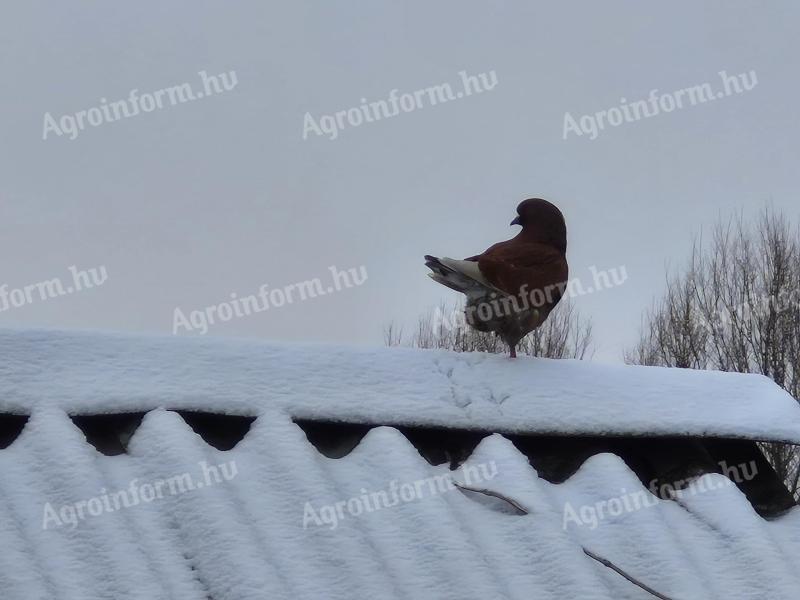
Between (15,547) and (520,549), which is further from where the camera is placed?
(520,549)

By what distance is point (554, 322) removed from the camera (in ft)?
68.2

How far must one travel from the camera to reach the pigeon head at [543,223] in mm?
3580

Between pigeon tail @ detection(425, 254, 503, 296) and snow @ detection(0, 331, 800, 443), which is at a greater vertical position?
pigeon tail @ detection(425, 254, 503, 296)

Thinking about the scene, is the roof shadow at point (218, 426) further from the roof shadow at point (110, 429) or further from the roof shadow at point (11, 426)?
the roof shadow at point (11, 426)

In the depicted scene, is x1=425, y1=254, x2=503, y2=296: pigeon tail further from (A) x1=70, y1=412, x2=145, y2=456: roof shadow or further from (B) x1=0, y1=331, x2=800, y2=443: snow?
(A) x1=70, y1=412, x2=145, y2=456: roof shadow

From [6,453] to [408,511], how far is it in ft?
2.81

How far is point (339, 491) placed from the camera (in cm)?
212

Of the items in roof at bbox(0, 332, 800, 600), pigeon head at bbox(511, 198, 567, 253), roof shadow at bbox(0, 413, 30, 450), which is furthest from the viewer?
pigeon head at bbox(511, 198, 567, 253)

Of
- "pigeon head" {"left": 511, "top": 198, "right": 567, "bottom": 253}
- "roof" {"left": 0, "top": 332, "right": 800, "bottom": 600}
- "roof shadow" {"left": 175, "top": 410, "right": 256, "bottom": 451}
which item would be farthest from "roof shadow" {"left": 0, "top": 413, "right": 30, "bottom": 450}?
"pigeon head" {"left": 511, "top": 198, "right": 567, "bottom": 253}

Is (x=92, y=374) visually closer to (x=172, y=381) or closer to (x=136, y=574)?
(x=172, y=381)

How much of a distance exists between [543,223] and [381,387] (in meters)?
1.36

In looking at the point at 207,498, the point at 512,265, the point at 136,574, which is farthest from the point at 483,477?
the point at 512,265

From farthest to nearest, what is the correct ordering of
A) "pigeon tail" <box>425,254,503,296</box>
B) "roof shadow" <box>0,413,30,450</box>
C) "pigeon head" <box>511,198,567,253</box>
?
1. "pigeon head" <box>511,198,567,253</box>
2. "pigeon tail" <box>425,254,503,296</box>
3. "roof shadow" <box>0,413,30,450</box>

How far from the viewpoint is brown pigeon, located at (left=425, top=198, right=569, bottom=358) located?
130 inches
